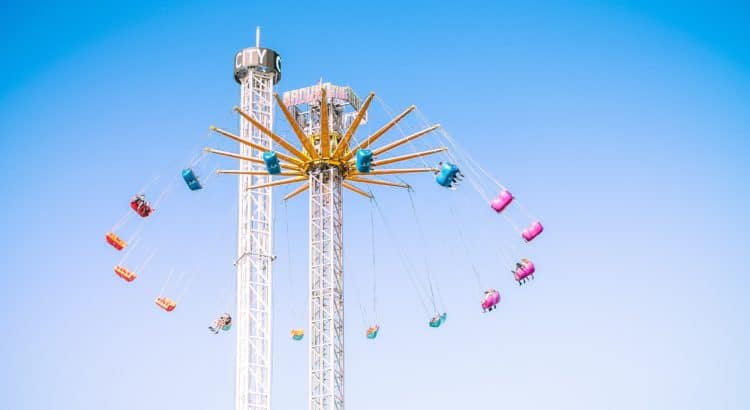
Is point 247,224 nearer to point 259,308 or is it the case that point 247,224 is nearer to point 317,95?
point 259,308

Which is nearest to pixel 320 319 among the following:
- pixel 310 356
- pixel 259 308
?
pixel 310 356

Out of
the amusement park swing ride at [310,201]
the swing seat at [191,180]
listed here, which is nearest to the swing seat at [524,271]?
the amusement park swing ride at [310,201]

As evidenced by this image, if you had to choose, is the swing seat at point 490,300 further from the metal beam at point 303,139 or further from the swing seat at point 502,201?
the metal beam at point 303,139

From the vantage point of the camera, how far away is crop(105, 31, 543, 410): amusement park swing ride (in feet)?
109

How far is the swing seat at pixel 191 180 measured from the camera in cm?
3553

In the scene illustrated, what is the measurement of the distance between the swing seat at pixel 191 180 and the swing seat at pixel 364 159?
7261mm

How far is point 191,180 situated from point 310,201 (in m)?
4.48

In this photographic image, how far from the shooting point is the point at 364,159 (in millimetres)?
31578

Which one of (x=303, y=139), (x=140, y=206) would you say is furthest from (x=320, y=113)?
(x=140, y=206)

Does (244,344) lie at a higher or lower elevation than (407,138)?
lower

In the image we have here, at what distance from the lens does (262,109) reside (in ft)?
131

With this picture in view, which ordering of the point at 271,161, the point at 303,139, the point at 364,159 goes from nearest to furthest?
the point at 364,159, the point at 271,161, the point at 303,139

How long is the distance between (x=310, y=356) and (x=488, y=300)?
256 inches

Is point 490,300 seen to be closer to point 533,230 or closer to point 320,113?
point 533,230
